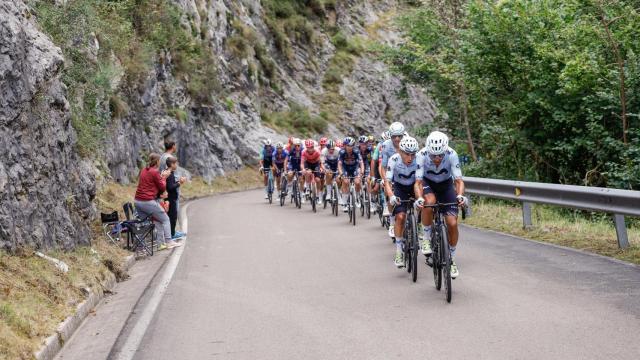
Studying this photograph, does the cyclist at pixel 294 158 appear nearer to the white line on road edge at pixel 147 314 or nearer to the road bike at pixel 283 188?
the road bike at pixel 283 188

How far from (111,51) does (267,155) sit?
596 centimetres

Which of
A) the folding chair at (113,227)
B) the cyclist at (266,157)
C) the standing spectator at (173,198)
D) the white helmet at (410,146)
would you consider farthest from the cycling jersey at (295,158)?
the white helmet at (410,146)

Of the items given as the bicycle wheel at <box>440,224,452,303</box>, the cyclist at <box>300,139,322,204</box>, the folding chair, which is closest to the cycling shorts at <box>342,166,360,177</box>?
the cyclist at <box>300,139,322,204</box>

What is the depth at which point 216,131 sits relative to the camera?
38.3 meters

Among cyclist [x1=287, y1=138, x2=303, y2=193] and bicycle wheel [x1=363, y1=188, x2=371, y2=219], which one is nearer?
bicycle wheel [x1=363, y1=188, x2=371, y2=219]

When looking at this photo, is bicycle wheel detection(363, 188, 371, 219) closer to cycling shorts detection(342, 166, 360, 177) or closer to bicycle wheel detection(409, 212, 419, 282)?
cycling shorts detection(342, 166, 360, 177)

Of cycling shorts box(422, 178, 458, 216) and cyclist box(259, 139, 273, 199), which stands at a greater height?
cyclist box(259, 139, 273, 199)

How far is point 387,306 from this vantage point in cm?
825

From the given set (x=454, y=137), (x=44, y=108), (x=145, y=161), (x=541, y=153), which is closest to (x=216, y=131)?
(x=145, y=161)

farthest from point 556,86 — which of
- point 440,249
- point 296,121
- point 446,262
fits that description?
point 296,121

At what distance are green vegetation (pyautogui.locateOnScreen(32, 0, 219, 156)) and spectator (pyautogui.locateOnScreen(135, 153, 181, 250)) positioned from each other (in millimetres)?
1426

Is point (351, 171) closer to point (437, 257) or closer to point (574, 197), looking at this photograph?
point (574, 197)

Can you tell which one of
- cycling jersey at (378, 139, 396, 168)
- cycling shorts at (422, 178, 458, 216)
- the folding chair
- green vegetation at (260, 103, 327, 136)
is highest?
green vegetation at (260, 103, 327, 136)

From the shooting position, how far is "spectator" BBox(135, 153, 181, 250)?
13773mm
